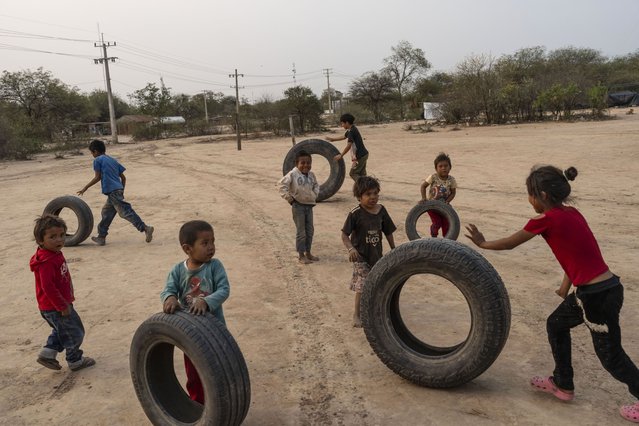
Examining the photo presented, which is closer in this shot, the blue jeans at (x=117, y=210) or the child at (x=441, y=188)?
the child at (x=441, y=188)

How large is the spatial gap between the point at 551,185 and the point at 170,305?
257 cm

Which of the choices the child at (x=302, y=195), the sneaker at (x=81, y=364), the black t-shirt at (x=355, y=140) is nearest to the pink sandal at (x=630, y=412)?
the sneaker at (x=81, y=364)

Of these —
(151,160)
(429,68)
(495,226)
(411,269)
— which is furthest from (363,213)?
(429,68)

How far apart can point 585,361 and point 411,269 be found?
5.47 feet

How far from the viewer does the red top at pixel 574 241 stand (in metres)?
3.12

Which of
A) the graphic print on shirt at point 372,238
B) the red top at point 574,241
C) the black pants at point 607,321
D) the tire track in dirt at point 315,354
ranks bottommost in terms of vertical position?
the tire track in dirt at point 315,354

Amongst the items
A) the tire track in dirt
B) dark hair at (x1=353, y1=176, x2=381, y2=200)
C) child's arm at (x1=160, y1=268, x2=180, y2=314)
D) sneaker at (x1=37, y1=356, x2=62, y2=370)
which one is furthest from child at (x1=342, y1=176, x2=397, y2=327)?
sneaker at (x1=37, y1=356, x2=62, y2=370)

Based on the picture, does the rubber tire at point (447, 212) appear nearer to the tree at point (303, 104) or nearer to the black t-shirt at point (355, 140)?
the black t-shirt at point (355, 140)

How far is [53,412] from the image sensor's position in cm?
360

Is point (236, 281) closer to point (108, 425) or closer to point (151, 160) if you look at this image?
point (108, 425)

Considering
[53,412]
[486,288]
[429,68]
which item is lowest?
[53,412]

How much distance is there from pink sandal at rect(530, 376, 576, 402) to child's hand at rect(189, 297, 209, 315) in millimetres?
2424

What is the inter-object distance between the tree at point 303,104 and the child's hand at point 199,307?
39.9 metres

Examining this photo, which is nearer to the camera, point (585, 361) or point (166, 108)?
point (585, 361)
